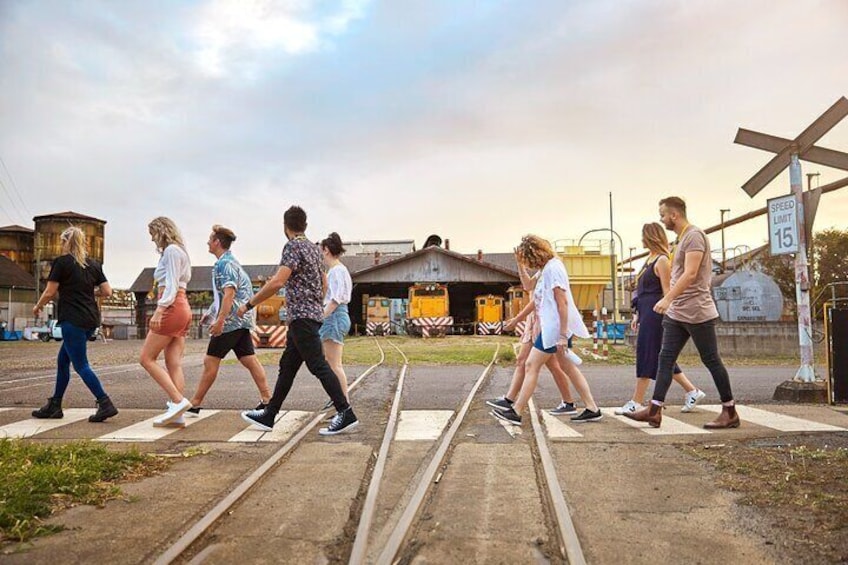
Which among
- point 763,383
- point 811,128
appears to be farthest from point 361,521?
point 763,383

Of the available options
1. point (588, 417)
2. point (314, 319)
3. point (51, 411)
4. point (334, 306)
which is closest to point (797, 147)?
point (588, 417)

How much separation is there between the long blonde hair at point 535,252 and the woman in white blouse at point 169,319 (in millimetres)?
3188

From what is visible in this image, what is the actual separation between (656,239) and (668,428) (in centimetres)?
181

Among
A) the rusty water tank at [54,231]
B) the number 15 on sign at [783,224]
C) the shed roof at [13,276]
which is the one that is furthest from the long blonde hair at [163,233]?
the rusty water tank at [54,231]

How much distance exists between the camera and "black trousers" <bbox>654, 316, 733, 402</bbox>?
5.67m

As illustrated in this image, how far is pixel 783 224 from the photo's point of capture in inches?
316

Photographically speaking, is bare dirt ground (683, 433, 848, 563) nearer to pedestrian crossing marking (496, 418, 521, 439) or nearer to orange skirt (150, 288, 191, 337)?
pedestrian crossing marking (496, 418, 521, 439)

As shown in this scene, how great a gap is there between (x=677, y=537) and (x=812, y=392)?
5577 mm

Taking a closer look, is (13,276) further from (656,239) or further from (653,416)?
(653,416)

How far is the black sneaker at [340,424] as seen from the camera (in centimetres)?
545

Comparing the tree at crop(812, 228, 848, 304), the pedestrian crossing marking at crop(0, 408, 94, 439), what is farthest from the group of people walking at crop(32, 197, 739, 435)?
the tree at crop(812, 228, 848, 304)

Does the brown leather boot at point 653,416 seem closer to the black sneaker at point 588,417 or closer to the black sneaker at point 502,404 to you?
the black sneaker at point 588,417

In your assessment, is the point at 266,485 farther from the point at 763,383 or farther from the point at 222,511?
the point at 763,383

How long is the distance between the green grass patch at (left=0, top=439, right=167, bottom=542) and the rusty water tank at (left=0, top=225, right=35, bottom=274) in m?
66.1
